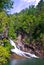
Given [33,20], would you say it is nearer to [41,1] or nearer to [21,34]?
[21,34]

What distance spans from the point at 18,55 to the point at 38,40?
1384 cm

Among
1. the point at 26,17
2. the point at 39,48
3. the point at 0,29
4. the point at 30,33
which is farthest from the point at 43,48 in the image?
the point at 0,29

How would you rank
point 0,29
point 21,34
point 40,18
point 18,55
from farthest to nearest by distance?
1. point 21,34
2. point 40,18
3. point 18,55
4. point 0,29

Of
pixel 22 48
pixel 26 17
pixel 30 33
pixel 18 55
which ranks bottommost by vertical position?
pixel 18 55

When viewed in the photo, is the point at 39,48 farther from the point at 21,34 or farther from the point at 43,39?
the point at 21,34

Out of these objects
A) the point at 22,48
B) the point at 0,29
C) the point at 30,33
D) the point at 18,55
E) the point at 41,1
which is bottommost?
the point at 0,29

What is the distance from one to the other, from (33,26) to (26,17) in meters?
6.37

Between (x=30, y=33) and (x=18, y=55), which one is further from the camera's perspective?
(x=30, y=33)

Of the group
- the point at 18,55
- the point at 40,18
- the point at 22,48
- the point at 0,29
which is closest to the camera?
the point at 0,29

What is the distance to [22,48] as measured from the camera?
61.8m

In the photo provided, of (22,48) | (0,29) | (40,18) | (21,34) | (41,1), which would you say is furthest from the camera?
(41,1)

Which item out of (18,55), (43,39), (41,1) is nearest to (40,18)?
(43,39)

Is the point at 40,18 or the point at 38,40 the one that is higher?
the point at 40,18

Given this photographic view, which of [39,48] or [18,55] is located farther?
[39,48]
